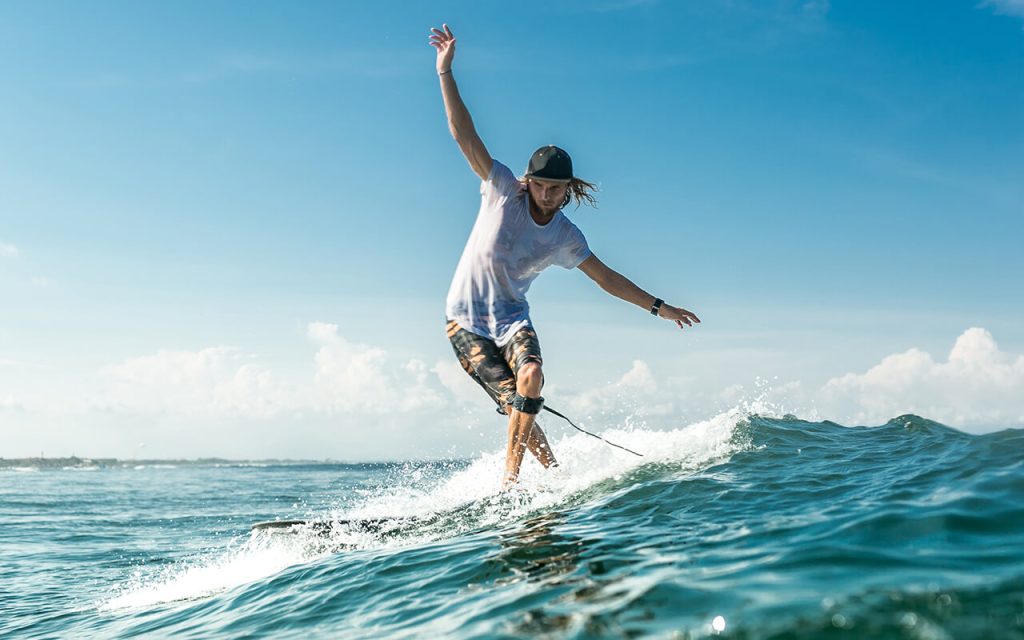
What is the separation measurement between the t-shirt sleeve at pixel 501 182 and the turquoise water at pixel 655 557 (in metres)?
3.03

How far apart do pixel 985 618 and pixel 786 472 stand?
13.5 ft

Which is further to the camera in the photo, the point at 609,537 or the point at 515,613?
the point at 609,537

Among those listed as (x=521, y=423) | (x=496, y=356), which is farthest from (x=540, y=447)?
(x=496, y=356)

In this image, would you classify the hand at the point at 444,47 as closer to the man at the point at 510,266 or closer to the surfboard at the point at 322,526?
the man at the point at 510,266

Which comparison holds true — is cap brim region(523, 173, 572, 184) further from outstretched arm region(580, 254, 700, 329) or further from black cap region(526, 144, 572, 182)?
outstretched arm region(580, 254, 700, 329)

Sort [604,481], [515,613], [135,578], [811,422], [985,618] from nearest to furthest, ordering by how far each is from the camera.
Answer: [985,618] → [515,613] → [604,481] → [135,578] → [811,422]

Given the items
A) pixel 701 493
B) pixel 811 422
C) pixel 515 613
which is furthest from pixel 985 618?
pixel 811 422

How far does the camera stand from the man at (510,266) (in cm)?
695

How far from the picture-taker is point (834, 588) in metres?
3.51

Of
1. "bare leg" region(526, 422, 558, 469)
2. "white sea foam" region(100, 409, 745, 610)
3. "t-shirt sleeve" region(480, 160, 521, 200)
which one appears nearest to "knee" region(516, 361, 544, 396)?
"bare leg" region(526, 422, 558, 469)

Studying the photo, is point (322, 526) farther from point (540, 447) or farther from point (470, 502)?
point (540, 447)

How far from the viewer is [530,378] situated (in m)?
7.18

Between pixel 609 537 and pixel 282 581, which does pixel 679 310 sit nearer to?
pixel 609 537

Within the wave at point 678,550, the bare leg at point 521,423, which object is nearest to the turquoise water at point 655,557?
the wave at point 678,550
